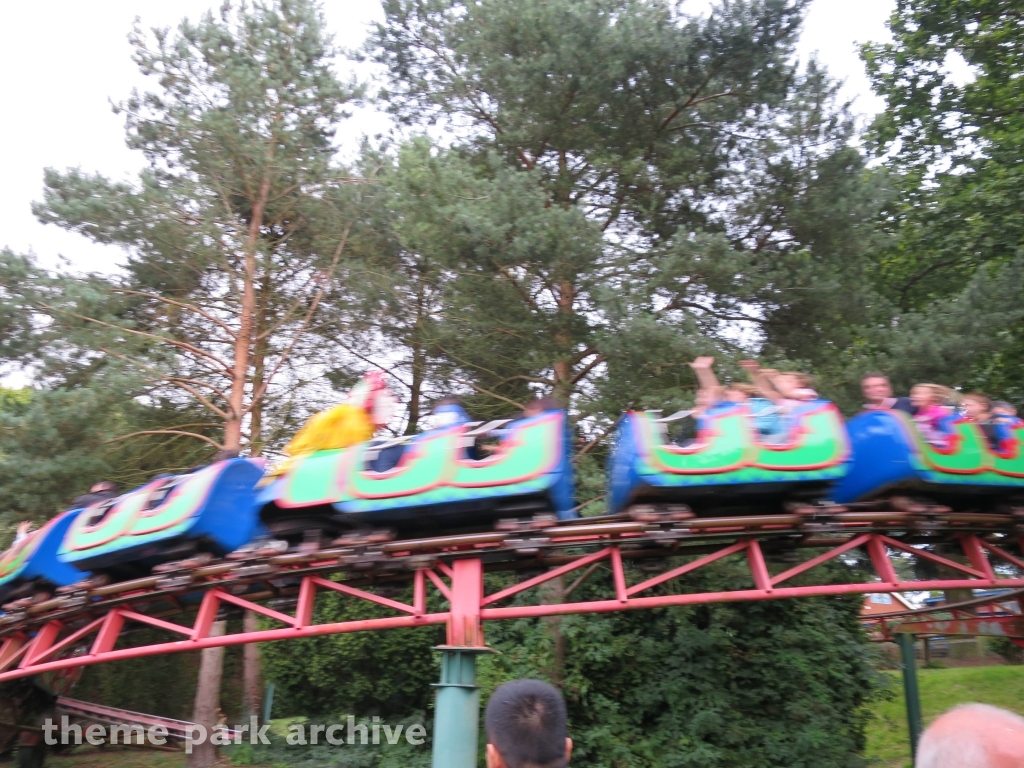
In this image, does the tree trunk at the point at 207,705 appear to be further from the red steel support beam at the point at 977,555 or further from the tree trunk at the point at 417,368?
the red steel support beam at the point at 977,555

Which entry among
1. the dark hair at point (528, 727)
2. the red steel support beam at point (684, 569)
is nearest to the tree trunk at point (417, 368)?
the red steel support beam at point (684, 569)

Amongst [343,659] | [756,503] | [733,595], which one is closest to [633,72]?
[756,503]

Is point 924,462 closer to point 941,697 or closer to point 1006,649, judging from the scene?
point 941,697

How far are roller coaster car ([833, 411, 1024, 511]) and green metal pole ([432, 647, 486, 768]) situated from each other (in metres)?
3.31

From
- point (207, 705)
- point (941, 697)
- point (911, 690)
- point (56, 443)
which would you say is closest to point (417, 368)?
point (56, 443)

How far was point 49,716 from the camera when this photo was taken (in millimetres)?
10359

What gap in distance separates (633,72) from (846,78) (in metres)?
2.60

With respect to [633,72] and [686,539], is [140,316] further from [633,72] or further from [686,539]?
[686,539]

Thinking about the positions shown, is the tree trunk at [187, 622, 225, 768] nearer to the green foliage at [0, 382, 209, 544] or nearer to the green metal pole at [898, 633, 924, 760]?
the green foliage at [0, 382, 209, 544]

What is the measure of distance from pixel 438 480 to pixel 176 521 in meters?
2.27

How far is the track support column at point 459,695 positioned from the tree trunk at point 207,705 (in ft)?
20.5

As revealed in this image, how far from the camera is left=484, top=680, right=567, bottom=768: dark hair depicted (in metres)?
1.73

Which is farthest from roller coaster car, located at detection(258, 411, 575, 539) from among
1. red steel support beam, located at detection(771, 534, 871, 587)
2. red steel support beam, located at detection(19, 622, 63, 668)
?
red steel support beam, located at detection(19, 622, 63, 668)

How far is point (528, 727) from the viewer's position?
1742 millimetres
